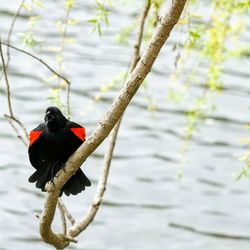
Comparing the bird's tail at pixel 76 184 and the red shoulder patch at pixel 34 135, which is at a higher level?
the red shoulder patch at pixel 34 135

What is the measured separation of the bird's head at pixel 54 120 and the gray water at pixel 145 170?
13.3ft

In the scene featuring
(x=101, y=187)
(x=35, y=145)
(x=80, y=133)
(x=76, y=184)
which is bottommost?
(x=101, y=187)

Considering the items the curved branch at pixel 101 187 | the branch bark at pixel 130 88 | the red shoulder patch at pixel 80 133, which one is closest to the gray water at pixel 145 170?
the curved branch at pixel 101 187

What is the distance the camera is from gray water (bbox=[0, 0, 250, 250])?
9.16 meters

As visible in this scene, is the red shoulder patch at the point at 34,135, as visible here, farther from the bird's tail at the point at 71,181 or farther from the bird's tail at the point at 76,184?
the bird's tail at the point at 76,184

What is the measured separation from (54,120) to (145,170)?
6504mm

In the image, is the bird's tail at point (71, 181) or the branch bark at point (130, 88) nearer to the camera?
the branch bark at point (130, 88)

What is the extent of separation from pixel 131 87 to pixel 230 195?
7110 millimetres

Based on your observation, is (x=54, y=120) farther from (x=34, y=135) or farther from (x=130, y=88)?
(x=130, y=88)

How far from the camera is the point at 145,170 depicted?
33.8 feet

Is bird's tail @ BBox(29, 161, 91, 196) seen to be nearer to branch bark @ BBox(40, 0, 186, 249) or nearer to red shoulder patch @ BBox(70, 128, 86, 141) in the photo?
red shoulder patch @ BBox(70, 128, 86, 141)

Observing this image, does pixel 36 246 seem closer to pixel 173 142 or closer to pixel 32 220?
pixel 32 220

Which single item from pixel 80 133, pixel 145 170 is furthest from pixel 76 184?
pixel 145 170

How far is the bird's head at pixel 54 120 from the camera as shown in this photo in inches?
151
